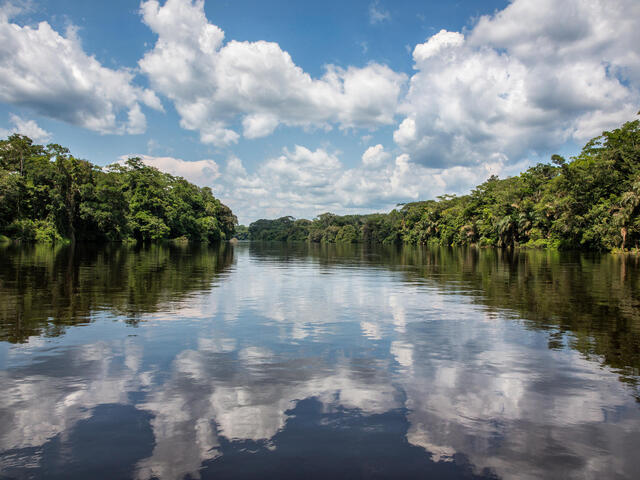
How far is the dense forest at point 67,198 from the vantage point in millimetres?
60781

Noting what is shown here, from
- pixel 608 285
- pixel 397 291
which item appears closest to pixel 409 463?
pixel 397 291

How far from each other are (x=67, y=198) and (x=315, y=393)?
7385 cm

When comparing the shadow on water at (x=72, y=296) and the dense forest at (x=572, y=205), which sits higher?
the dense forest at (x=572, y=205)

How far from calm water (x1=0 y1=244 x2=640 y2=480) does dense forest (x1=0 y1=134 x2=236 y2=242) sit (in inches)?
2375

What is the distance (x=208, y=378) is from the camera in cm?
621

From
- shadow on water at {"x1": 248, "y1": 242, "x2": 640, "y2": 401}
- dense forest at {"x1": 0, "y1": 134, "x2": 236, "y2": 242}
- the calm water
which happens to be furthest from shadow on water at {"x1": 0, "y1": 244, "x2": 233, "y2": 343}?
dense forest at {"x1": 0, "y1": 134, "x2": 236, "y2": 242}

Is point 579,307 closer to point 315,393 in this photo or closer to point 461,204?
point 315,393

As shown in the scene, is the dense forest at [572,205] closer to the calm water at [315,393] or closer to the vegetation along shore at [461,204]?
the vegetation along shore at [461,204]

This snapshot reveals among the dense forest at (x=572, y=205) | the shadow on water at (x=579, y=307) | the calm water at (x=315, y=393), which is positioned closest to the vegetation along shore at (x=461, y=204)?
the dense forest at (x=572, y=205)

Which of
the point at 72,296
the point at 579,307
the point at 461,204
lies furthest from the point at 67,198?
the point at 461,204

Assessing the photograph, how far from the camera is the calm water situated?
13.1 feet

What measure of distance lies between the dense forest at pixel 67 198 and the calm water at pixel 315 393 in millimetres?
60332

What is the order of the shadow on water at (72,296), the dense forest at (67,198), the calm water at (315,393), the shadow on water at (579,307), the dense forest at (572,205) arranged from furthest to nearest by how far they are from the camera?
the dense forest at (67,198), the dense forest at (572,205), the shadow on water at (72,296), the shadow on water at (579,307), the calm water at (315,393)

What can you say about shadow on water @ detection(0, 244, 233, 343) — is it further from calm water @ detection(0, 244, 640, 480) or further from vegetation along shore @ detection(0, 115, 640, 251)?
vegetation along shore @ detection(0, 115, 640, 251)
